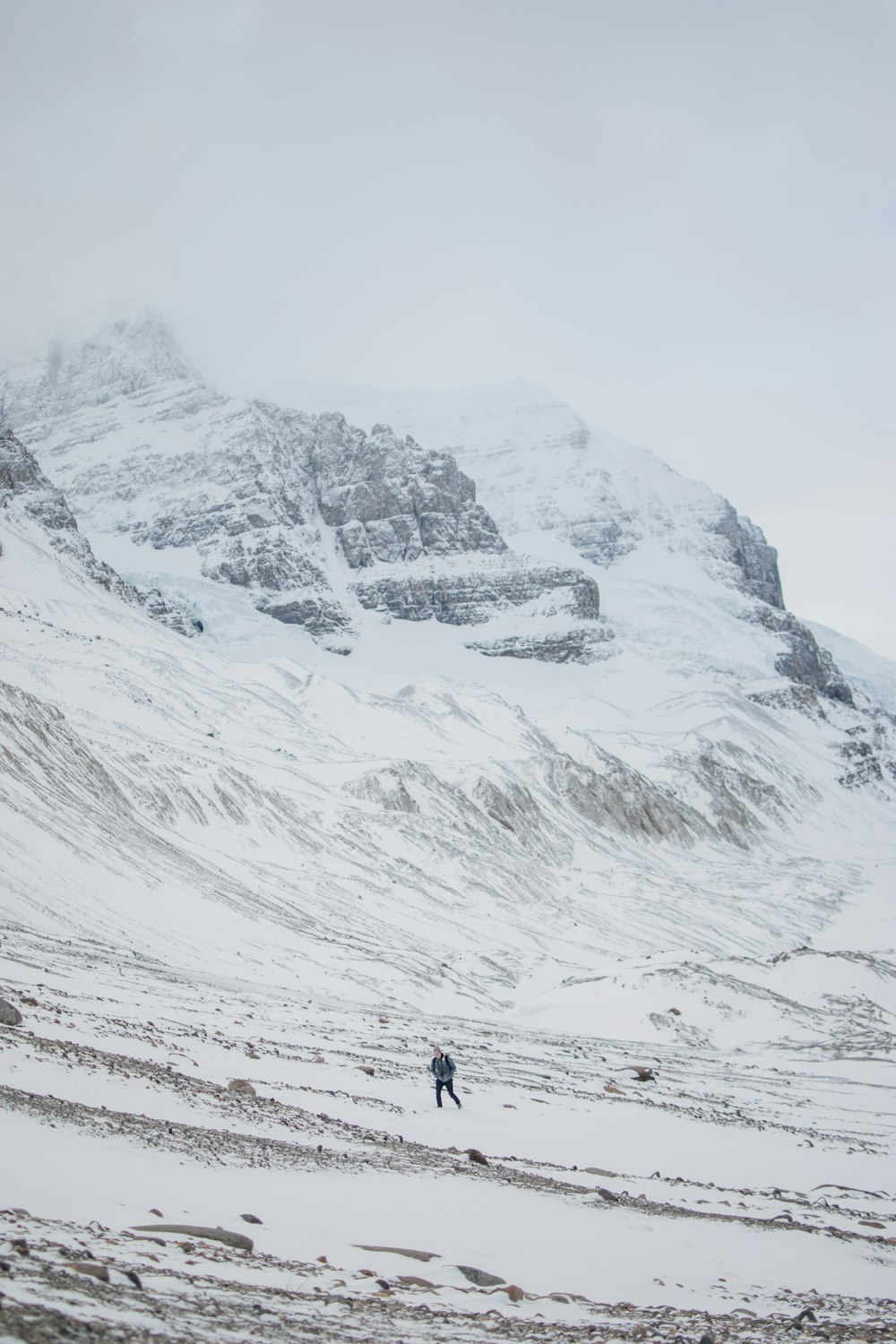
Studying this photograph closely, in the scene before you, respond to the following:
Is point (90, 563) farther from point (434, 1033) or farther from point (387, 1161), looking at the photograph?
point (387, 1161)

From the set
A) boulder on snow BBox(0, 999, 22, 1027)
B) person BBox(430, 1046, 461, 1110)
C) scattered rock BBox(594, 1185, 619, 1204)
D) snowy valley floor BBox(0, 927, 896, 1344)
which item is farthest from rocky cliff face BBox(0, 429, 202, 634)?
scattered rock BBox(594, 1185, 619, 1204)

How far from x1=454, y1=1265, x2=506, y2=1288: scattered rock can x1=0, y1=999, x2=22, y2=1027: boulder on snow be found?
1186 cm

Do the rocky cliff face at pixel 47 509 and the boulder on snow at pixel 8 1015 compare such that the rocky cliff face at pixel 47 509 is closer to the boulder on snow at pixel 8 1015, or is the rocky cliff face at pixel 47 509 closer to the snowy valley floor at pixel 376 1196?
the snowy valley floor at pixel 376 1196

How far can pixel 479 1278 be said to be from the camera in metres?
11.2

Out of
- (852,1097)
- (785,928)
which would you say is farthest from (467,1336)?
(785,928)

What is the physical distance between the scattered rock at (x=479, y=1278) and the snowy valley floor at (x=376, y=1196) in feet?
0.10

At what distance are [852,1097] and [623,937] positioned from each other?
164 feet

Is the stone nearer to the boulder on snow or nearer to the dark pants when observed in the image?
the boulder on snow

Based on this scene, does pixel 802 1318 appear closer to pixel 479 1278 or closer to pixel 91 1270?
pixel 479 1278

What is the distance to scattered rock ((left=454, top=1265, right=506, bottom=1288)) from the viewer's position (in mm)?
11133

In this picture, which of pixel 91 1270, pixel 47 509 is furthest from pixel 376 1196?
pixel 47 509

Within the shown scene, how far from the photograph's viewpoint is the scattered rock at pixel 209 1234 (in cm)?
1028

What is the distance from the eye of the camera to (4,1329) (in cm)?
657

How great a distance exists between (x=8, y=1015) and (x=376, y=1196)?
31.3 feet
